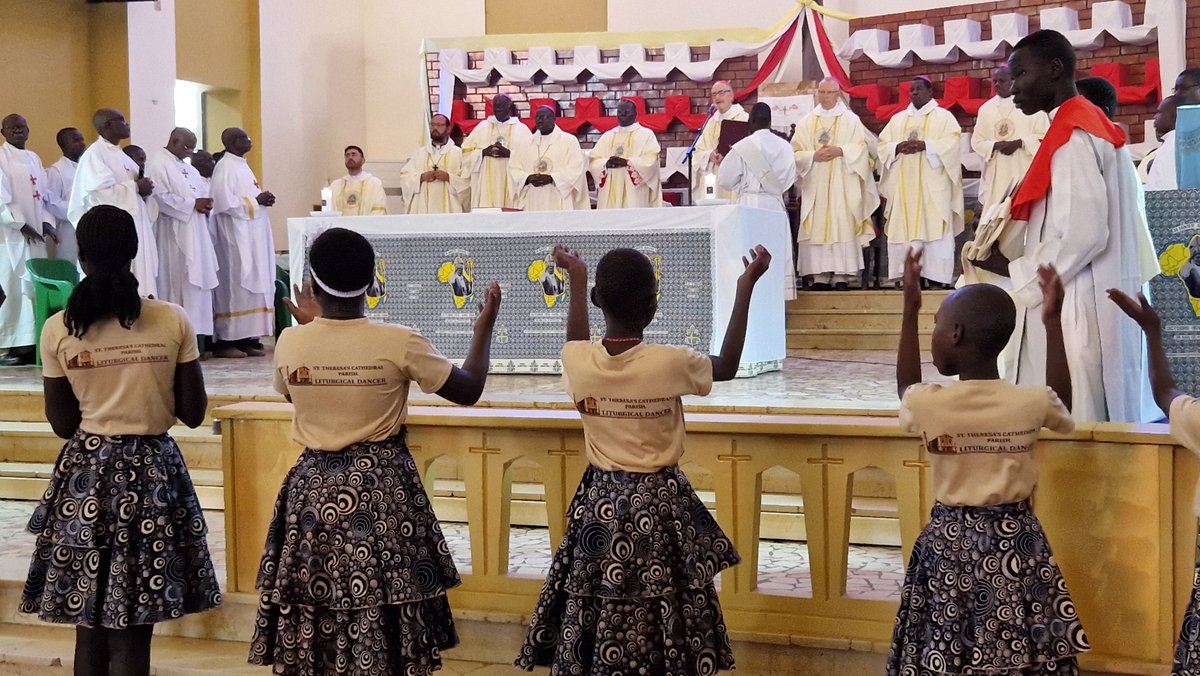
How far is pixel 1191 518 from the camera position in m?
3.03

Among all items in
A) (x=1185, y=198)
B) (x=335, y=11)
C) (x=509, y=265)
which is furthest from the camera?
(x=335, y=11)

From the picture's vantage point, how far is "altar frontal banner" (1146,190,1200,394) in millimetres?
4898

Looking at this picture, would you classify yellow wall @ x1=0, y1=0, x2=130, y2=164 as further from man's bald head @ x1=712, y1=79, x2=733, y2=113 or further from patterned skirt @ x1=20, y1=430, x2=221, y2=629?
patterned skirt @ x1=20, y1=430, x2=221, y2=629

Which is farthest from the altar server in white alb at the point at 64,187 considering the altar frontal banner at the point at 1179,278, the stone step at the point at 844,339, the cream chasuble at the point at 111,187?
the altar frontal banner at the point at 1179,278

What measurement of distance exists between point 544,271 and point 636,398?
4.73 m

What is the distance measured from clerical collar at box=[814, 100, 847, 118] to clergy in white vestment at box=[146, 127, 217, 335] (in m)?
5.33

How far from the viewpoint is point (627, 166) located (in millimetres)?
11609

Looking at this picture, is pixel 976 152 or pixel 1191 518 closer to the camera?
pixel 1191 518

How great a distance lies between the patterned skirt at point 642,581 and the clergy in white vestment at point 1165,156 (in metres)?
4.74

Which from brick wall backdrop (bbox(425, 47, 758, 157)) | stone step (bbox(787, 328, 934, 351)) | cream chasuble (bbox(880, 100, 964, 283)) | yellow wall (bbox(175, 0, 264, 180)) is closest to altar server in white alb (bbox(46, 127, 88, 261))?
yellow wall (bbox(175, 0, 264, 180))

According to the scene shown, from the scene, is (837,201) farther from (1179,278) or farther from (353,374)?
(353,374)

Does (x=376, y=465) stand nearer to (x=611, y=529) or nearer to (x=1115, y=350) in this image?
(x=611, y=529)

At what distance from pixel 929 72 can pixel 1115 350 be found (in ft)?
29.2

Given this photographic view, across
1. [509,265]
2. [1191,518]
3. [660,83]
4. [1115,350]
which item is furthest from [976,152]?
[1191,518]
